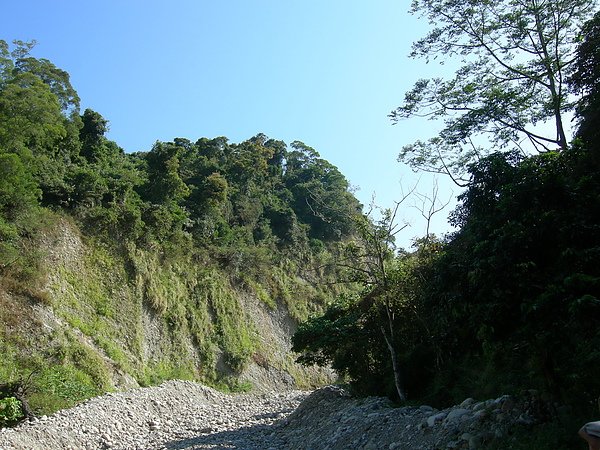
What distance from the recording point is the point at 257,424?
15.2 m

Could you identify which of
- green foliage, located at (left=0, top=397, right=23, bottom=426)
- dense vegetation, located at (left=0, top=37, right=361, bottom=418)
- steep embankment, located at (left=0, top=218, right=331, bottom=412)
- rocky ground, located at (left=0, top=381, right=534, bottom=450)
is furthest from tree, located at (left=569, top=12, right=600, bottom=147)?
steep embankment, located at (left=0, top=218, right=331, bottom=412)

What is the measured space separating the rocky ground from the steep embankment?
47.9 inches

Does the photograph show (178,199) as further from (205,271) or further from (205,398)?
(205,398)

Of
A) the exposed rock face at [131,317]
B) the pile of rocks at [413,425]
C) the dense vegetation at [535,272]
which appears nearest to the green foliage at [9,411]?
the exposed rock face at [131,317]

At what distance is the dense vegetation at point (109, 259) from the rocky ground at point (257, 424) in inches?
47.7

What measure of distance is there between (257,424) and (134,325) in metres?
8.09

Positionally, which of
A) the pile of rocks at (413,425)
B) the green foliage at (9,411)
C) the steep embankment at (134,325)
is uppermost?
the steep embankment at (134,325)

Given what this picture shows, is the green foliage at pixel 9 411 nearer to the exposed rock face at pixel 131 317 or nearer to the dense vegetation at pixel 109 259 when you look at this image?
the dense vegetation at pixel 109 259

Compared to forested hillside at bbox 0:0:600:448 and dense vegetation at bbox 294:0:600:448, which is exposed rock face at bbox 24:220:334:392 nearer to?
forested hillside at bbox 0:0:600:448

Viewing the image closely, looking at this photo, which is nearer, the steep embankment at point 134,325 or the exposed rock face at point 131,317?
the steep embankment at point 134,325

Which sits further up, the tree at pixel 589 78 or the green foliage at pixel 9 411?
the tree at pixel 589 78

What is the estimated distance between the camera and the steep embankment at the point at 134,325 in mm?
15195

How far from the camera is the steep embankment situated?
15195 millimetres

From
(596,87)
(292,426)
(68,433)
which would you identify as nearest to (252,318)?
(292,426)
